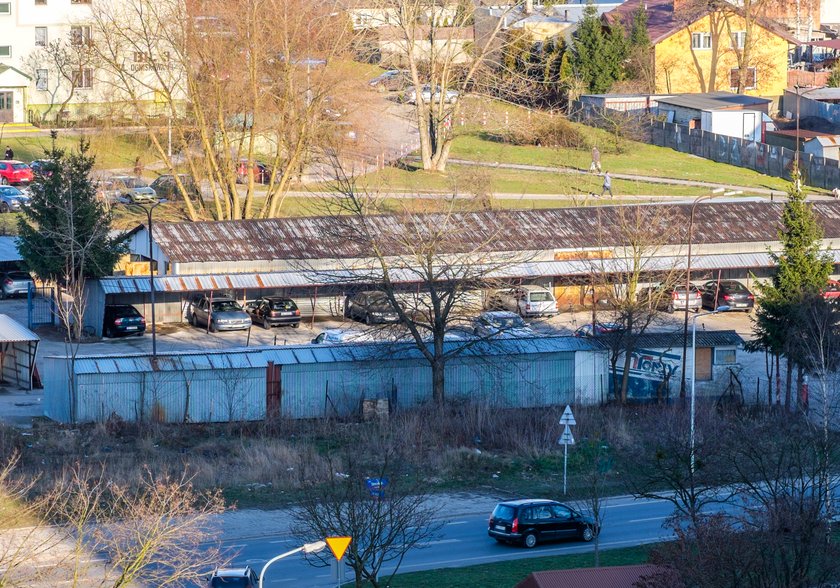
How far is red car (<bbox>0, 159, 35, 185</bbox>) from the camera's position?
67.5m

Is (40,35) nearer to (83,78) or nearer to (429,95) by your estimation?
(83,78)

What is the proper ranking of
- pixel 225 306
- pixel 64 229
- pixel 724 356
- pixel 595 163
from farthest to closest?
pixel 595 163 < pixel 225 306 < pixel 64 229 < pixel 724 356

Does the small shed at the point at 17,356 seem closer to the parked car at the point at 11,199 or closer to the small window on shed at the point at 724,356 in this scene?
the small window on shed at the point at 724,356

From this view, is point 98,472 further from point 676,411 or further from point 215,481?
point 676,411

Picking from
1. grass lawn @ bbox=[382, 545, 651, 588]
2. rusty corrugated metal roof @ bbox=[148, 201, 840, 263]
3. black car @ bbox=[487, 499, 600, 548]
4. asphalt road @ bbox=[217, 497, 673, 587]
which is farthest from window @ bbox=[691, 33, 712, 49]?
grass lawn @ bbox=[382, 545, 651, 588]

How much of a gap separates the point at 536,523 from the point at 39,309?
84.4 ft

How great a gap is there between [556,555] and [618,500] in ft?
17.3

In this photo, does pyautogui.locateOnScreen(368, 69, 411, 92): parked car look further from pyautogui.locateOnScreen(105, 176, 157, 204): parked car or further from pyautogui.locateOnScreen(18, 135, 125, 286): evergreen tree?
pyautogui.locateOnScreen(18, 135, 125, 286): evergreen tree

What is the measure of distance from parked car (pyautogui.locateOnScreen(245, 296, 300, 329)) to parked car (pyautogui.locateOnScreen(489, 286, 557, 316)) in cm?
774

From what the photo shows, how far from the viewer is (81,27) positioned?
81562 mm

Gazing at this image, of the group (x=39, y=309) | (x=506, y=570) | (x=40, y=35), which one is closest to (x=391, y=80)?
(x=40, y=35)

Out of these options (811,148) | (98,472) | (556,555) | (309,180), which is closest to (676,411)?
(556,555)

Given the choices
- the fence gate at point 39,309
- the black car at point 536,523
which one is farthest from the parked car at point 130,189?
the black car at point 536,523

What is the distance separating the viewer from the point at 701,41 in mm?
92312
